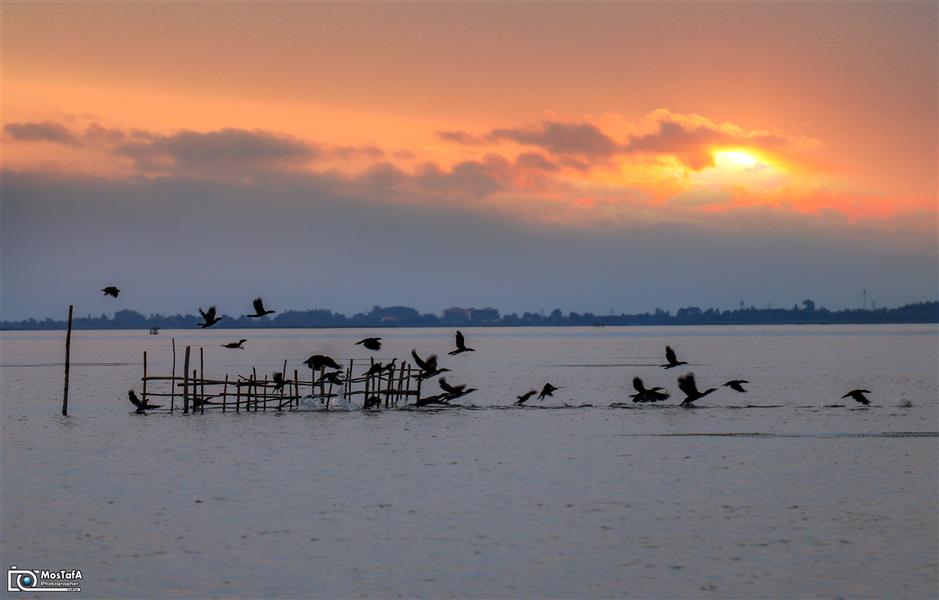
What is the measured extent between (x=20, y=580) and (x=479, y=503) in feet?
30.0

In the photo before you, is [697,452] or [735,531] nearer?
[735,531]

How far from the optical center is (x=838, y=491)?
23.5 m

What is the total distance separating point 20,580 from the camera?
15.8 metres

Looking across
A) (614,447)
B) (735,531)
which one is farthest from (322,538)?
Result: (614,447)

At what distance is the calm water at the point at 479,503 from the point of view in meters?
16.0

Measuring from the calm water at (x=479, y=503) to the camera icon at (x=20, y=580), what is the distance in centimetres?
49

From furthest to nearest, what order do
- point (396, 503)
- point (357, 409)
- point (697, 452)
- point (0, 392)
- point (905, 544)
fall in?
point (0, 392) → point (357, 409) → point (697, 452) → point (396, 503) → point (905, 544)

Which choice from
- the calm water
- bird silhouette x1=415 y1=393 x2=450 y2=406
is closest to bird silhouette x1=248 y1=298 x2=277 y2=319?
the calm water

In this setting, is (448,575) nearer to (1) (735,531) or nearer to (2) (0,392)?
(1) (735,531)

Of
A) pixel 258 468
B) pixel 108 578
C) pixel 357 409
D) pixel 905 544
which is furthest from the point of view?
pixel 357 409

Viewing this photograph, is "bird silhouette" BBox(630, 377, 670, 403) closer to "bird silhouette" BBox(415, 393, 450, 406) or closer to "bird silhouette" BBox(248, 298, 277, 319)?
"bird silhouette" BBox(415, 393, 450, 406)

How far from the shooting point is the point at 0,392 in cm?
5772

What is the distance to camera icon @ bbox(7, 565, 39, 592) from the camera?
50.6 feet

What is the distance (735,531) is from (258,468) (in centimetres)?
1286
